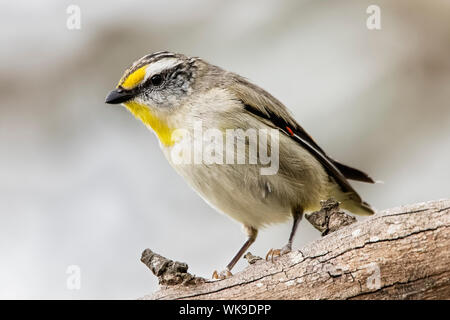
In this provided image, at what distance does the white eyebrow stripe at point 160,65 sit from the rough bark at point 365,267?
Result: 203cm

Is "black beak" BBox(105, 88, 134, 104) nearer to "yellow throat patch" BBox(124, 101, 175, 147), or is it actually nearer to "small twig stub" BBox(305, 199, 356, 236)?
"yellow throat patch" BBox(124, 101, 175, 147)

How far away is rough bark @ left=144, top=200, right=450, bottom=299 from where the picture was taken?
11.6 feet

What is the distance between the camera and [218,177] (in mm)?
4797

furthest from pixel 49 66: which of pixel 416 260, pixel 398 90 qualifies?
pixel 416 260

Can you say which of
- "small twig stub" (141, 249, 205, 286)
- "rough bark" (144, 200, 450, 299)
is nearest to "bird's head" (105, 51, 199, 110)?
"small twig stub" (141, 249, 205, 286)

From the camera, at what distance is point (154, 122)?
508 cm

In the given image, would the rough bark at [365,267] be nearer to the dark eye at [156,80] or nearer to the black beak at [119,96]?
the black beak at [119,96]

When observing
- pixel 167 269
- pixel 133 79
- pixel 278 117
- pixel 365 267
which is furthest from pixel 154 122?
pixel 365 267

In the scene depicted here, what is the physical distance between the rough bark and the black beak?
71.2 inches

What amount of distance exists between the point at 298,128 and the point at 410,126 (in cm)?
248

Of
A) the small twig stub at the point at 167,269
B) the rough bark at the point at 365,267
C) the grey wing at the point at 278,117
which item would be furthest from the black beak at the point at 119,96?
the rough bark at the point at 365,267

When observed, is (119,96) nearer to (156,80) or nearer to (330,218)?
(156,80)

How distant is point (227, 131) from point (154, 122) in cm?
71
